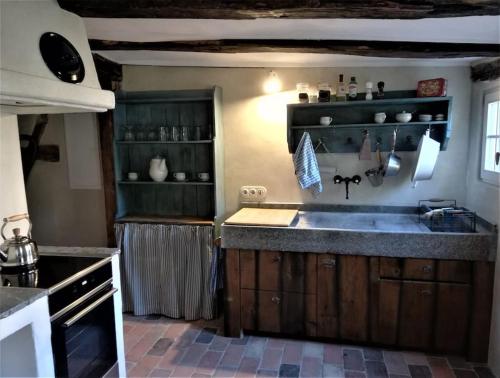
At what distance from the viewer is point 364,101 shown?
2.76 meters

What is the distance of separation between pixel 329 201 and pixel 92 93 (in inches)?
77.0

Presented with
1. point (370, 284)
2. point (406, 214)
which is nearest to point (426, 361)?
point (370, 284)

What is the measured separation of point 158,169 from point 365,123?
1.72 m

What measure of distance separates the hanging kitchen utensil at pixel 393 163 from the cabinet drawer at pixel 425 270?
2.37 feet

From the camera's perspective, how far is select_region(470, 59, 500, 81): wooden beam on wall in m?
2.40

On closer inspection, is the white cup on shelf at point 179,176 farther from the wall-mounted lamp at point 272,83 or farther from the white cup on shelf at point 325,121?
the white cup on shelf at point 325,121

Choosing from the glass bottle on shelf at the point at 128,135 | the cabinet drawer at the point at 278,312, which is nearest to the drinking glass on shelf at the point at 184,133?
the glass bottle on shelf at the point at 128,135

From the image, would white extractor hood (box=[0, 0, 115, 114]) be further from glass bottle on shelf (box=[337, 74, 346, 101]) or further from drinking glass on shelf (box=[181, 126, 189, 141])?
glass bottle on shelf (box=[337, 74, 346, 101])

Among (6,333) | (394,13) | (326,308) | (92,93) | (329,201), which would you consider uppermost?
(394,13)

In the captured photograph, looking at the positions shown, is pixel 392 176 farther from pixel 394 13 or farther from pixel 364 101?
pixel 394 13

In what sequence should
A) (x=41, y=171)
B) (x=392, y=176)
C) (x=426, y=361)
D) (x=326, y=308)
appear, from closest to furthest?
(x=426, y=361), (x=326, y=308), (x=392, y=176), (x=41, y=171)

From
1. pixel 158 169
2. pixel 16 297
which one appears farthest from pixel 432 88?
pixel 16 297

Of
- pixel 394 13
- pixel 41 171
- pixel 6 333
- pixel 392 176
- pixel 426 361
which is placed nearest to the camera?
pixel 6 333

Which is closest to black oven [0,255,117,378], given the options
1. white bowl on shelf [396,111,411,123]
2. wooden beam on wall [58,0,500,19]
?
wooden beam on wall [58,0,500,19]
